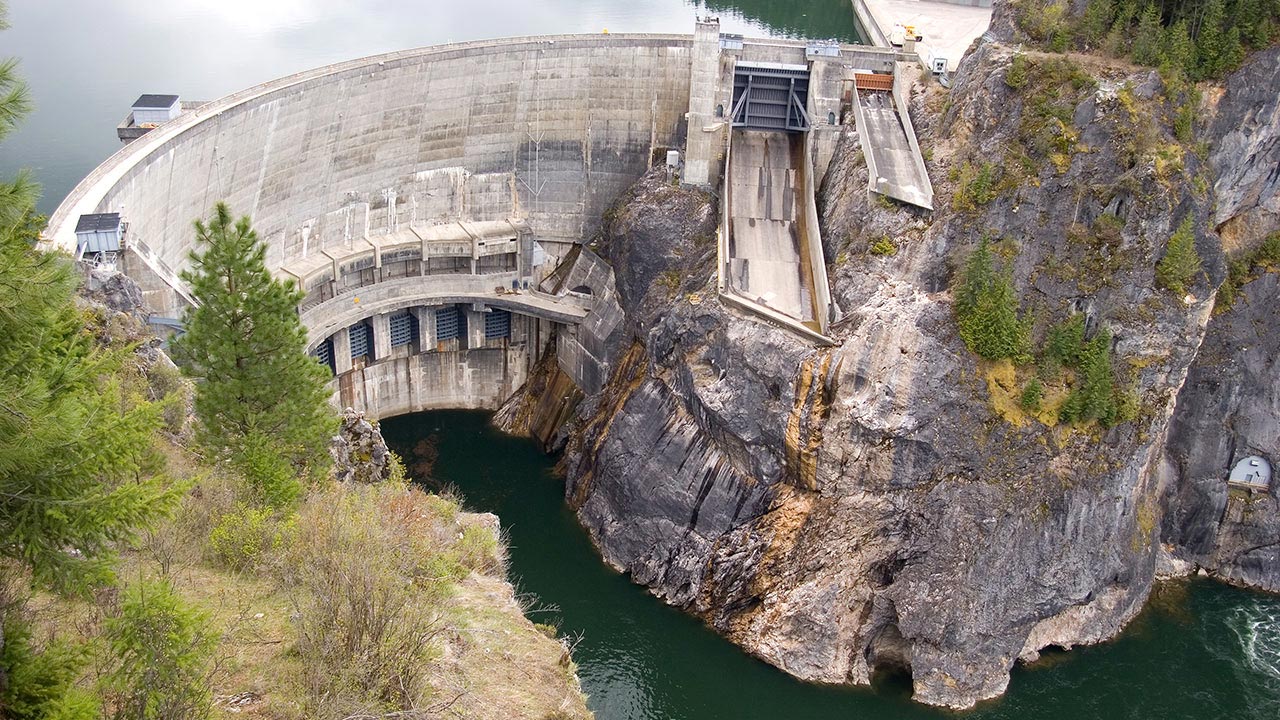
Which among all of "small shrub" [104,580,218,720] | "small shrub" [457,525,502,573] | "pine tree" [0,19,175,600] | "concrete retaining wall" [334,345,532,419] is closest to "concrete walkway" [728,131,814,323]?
"concrete retaining wall" [334,345,532,419]

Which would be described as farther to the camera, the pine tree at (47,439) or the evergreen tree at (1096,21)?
the evergreen tree at (1096,21)

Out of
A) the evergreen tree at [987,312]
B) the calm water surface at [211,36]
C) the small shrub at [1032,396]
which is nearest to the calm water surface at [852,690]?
the small shrub at [1032,396]

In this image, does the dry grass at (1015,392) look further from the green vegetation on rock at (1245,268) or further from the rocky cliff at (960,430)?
the green vegetation on rock at (1245,268)

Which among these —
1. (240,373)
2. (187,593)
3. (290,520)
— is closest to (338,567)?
(187,593)

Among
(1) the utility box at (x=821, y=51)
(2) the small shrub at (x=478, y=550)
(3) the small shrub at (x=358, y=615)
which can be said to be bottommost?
(2) the small shrub at (x=478, y=550)

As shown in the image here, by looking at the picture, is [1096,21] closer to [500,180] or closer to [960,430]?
[960,430]

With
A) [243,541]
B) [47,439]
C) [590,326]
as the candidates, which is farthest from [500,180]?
[47,439]

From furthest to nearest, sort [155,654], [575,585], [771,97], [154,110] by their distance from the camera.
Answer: [771,97], [154,110], [575,585], [155,654]
